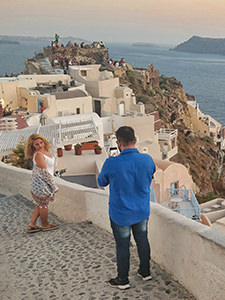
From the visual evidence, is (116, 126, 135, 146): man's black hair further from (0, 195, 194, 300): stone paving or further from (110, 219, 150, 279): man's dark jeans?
(0, 195, 194, 300): stone paving

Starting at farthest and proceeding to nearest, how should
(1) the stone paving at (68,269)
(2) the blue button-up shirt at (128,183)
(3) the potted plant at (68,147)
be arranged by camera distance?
1. (3) the potted plant at (68,147)
2. (1) the stone paving at (68,269)
3. (2) the blue button-up shirt at (128,183)

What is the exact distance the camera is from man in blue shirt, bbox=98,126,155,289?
3496 millimetres

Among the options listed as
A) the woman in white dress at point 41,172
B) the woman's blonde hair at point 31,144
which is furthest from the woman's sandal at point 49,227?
the woman's blonde hair at point 31,144

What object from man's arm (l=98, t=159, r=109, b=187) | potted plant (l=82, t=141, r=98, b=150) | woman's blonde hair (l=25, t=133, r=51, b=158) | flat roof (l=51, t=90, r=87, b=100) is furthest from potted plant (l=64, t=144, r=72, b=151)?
man's arm (l=98, t=159, r=109, b=187)

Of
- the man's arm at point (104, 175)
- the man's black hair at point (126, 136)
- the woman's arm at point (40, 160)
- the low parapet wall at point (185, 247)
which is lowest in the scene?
the low parapet wall at point (185, 247)

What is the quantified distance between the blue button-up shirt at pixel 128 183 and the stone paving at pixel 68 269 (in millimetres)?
708

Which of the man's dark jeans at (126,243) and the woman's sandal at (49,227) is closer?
the man's dark jeans at (126,243)

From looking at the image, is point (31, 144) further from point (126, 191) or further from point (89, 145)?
point (89, 145)

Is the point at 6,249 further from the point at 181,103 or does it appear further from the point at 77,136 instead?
the point at 181,103

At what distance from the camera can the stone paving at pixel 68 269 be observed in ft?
11.8

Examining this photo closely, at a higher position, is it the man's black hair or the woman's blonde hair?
the man's black hair

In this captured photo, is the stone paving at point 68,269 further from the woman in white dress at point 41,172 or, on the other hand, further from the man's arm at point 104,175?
the man's arm at point 104,175

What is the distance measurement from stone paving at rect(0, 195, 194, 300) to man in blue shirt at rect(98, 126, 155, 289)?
26 centimetres

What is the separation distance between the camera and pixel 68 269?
4.14m
